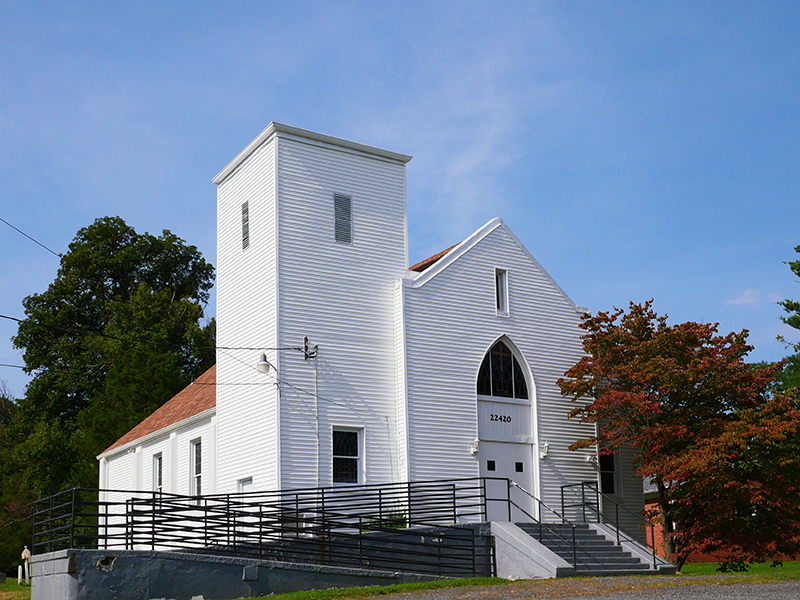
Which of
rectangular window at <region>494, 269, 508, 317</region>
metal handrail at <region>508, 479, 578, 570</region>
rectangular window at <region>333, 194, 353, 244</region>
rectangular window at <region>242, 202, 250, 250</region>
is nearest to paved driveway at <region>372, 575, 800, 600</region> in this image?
metal handrail at <region>508, 479, 578, 570</region>

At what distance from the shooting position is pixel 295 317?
22484 mm

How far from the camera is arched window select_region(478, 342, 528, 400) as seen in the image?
81.7ft

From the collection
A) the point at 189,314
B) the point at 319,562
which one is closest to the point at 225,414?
the point at 319,562

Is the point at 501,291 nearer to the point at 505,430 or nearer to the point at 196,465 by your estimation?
the point at 505,430

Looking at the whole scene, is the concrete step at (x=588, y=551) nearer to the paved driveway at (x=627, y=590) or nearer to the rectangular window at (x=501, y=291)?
the paved driveway at (x=627, y=590)

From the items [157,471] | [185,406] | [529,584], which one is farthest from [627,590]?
[157,471]

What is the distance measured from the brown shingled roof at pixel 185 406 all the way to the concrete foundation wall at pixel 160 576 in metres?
9.15

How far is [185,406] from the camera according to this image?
30672 mm

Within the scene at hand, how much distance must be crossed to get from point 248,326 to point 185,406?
27.1 ft

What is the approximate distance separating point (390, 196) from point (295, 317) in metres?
4.82

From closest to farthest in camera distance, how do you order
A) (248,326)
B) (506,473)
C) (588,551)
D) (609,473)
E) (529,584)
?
(529,584) < (588,551) < (248,326) < (506,473) < (609,473)

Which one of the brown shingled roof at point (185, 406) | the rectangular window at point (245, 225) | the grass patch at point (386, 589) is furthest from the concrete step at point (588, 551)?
the brown shingled roof at point (185, 406)

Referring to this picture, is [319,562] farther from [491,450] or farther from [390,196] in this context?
[390,196]

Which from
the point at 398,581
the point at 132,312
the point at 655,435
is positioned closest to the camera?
the point at 398,581
